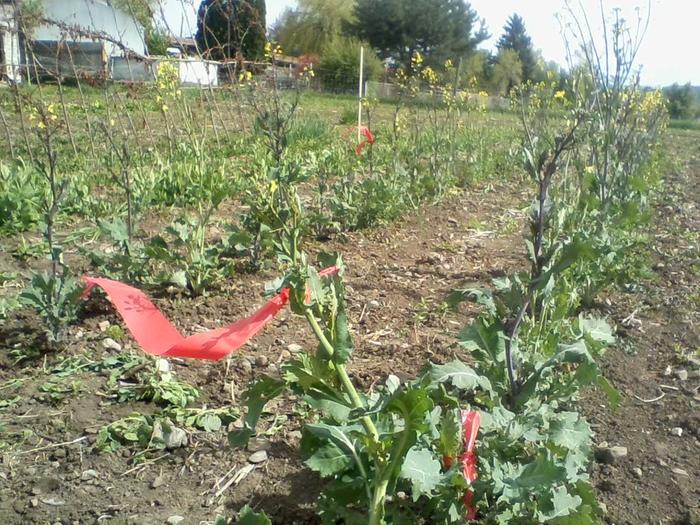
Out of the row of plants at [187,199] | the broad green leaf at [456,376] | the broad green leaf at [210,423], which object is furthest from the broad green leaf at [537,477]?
the broad green leaf at [210,423]

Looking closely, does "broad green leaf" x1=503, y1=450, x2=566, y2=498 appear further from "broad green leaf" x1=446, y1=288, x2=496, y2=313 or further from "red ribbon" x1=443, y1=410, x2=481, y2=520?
"broad green leaf" x1=446, y1=288, x2=496, y2=313

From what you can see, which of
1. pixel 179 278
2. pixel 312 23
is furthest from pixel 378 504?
pixel 312 23

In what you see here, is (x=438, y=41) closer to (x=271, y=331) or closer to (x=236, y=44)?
(x=236, y=44)

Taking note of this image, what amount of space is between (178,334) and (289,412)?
763 millimetres

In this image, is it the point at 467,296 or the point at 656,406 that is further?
the point at 656,406

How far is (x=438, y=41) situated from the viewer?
4703 centimetres

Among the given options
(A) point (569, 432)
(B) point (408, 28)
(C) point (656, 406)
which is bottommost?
(C) point (656, 406)

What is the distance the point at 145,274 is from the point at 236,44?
22.7 ft

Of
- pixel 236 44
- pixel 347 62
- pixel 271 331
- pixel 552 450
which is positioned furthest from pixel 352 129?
pixel 347 62

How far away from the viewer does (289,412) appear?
2.90 meters

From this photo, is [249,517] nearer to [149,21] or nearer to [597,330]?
[597,330]

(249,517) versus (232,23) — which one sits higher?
(232,23)

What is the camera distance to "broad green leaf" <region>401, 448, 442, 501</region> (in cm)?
180

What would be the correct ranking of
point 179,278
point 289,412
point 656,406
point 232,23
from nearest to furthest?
1. point 289,412
2. point 656,406
3. point 179,278
4. point 232,23
